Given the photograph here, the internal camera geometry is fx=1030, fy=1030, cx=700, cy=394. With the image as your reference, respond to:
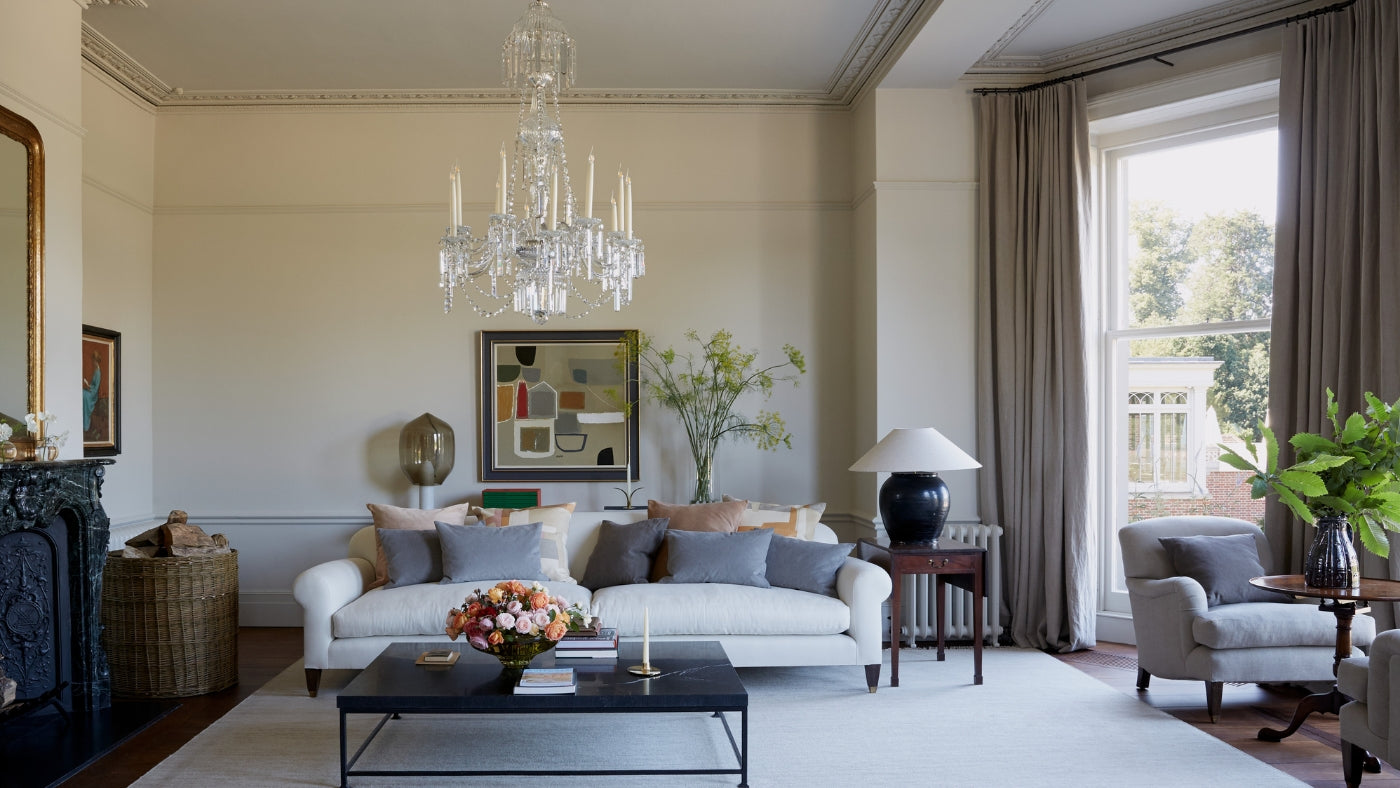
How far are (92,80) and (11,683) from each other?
Answer: 338 centimetres

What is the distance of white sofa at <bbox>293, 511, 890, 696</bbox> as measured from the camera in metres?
4.65

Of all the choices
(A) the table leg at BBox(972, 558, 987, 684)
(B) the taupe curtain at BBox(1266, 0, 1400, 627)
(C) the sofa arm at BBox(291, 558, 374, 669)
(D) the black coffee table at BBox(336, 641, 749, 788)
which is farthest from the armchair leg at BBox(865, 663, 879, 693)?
(C) the sofa arm at BBox(291, 558, 374, 669)

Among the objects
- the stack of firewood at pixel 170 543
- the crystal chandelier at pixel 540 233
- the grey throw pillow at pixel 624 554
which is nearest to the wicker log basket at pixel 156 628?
the stack of firewood at pixel 170 543

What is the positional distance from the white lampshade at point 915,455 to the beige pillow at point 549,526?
5.08 feet

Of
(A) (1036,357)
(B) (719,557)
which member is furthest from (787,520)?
(A) (1036,357)

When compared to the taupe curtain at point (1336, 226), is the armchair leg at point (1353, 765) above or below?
below

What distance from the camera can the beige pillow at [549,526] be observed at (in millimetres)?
5223

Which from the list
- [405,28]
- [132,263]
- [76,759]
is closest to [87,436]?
[132,263]

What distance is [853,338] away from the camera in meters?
6.51

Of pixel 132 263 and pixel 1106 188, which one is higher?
pixel 1106 188

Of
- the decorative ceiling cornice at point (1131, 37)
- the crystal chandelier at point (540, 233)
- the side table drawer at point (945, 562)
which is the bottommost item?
the side table drawer at point (945, 562)

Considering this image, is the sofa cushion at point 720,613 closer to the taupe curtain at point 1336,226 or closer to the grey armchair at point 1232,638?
the grey armchair at point 1232,638

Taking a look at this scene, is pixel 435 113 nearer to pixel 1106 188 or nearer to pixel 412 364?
pixel 412 364

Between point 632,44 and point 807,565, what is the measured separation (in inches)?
117
